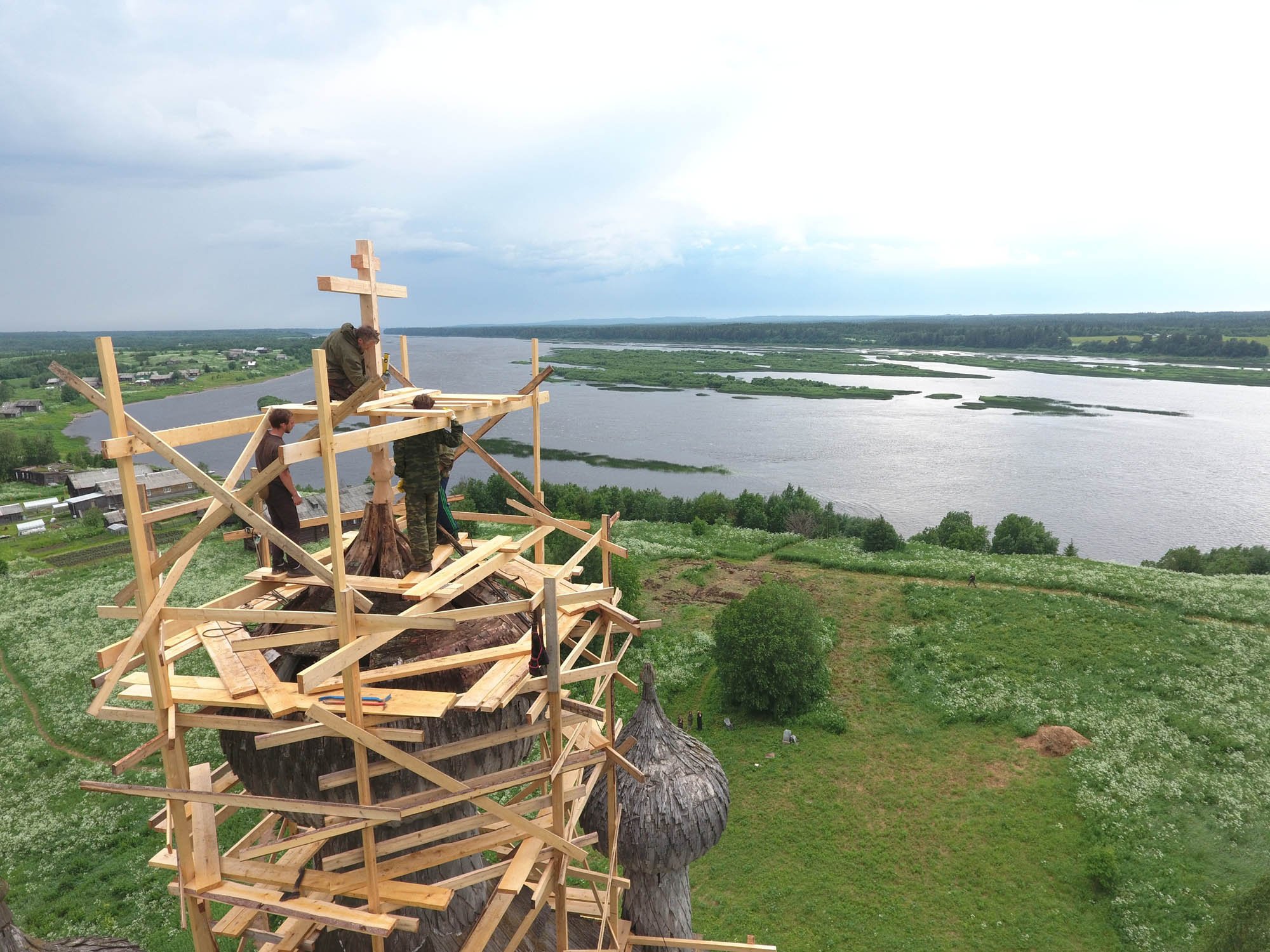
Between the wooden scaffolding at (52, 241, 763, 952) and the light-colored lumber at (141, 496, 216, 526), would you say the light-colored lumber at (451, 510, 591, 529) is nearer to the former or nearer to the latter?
the wooden scaffolding at (52, 241, 763, 952)

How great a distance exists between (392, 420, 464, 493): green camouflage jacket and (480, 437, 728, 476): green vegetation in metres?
60.5

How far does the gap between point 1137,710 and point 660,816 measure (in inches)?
941

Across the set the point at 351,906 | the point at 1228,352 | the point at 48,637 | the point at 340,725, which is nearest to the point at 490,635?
the point at 340,725

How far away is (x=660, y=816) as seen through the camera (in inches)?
327

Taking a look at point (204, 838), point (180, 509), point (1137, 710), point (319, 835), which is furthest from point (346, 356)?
point (1137, 710)

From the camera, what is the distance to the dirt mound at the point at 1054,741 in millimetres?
22922

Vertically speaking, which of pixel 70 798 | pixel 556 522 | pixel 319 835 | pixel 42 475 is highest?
pixel 556 522

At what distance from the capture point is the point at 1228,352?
137750mm

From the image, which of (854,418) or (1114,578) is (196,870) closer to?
(1114,578)

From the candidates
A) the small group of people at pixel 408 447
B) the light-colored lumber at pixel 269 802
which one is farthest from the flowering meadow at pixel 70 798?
the small group of people at pixel 408 447

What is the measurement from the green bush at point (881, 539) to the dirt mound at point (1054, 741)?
59.3ft

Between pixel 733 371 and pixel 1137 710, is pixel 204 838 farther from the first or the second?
pixel 733 371

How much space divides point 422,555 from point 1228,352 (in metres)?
178

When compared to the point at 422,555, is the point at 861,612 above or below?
below
